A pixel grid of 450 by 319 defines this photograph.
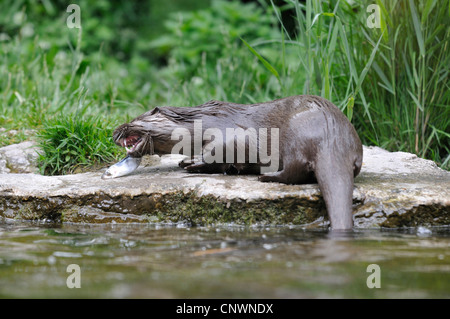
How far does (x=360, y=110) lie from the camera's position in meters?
3.81

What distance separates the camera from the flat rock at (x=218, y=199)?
2.43m

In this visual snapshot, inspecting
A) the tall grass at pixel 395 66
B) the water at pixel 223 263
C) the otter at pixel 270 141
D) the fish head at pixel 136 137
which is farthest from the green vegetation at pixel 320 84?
the water at pixel 223 263

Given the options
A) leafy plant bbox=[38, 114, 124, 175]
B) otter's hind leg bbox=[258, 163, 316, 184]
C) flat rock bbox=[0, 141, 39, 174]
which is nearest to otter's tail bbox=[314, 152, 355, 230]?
otter's hind leg bbox=[258, 163, 316, 184]

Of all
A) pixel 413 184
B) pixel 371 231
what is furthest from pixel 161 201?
pixel 413 184

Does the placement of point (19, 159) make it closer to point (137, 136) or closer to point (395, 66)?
point (137, 136)

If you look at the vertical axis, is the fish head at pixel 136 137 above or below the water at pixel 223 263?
above

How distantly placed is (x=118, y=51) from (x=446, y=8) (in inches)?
267

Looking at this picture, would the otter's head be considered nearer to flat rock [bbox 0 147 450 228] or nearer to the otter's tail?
flat rock [bbox 0 147 450 228]

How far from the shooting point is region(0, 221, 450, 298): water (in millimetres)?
1465

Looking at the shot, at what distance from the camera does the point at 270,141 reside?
107 inches

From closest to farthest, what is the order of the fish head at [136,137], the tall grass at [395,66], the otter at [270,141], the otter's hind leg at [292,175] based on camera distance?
the otter at [270,141] → the otter's hind leg at [292,175] → the fish head at [136,137] → the tall grass at [395,66]

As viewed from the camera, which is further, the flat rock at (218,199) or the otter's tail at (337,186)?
the flat rock at (218,199)

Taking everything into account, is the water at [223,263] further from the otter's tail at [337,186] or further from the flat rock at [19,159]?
the flat rock at [19,159]

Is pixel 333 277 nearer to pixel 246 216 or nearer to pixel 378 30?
pixel 246 216
